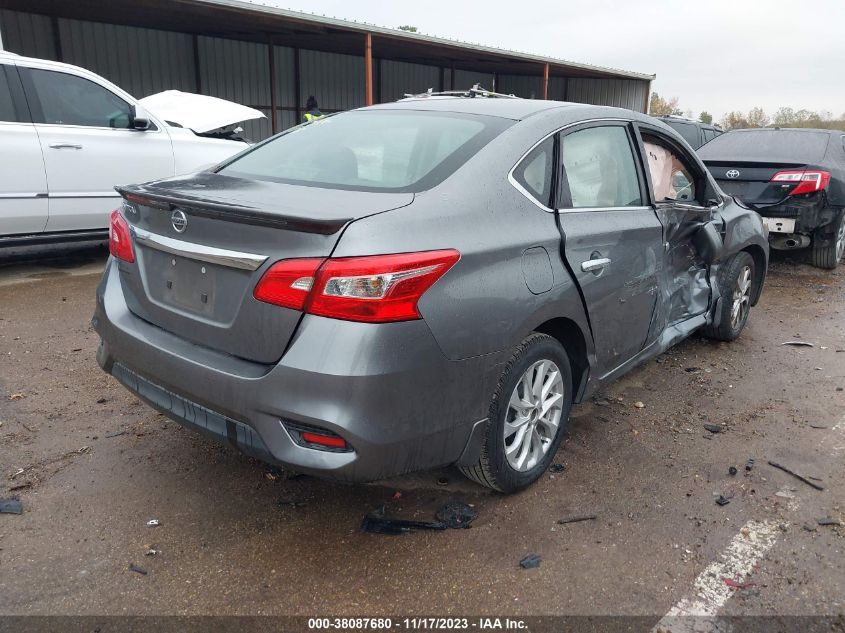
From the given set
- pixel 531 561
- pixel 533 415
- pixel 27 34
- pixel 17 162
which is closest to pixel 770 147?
pixel 533 415

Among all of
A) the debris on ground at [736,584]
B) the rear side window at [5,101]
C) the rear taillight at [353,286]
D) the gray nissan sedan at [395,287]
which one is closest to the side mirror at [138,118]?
the rear side window at [5,101]

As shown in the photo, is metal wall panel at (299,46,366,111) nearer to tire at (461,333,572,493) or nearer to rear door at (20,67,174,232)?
rear door at (20,67,174,232)

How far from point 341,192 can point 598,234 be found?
1204mm

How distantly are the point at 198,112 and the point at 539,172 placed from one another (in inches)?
256

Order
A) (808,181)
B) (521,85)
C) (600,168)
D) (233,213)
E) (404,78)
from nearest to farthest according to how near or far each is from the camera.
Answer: (233,213) → (600,168) → (808,181) → (404,78) → (521,85)

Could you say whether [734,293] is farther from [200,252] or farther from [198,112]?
[198,112]

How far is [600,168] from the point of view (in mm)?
3312

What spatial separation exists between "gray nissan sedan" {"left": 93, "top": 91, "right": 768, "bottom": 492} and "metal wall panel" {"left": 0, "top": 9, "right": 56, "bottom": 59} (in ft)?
42.7

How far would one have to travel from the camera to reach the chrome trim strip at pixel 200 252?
88.5 inches

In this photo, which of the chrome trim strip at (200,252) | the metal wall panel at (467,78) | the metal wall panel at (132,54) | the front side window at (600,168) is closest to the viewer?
the chrome trim strip at (200,252)

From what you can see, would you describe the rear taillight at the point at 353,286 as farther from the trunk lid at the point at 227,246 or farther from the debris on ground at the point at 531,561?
the debris on ground at the point at 531,561

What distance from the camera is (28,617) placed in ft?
6.99

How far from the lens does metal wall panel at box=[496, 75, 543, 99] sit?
24.9 m

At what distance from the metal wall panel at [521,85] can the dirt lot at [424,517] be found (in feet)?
74.6
